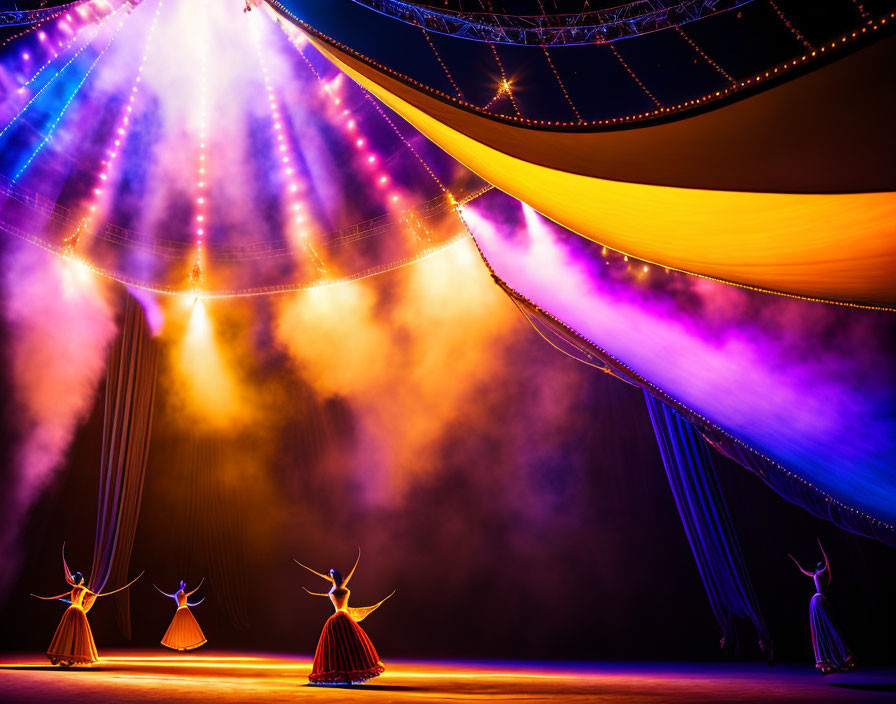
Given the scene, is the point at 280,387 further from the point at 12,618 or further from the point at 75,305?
the point at 12,618

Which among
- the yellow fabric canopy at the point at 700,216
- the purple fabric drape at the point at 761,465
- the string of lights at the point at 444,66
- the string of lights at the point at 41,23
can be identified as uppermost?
the string of lights at the point at 41,23

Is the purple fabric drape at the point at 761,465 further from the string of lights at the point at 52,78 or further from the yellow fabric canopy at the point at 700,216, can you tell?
the string of lights at the point at 52,78

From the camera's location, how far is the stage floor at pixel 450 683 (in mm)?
3746

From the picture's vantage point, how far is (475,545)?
25.0ft

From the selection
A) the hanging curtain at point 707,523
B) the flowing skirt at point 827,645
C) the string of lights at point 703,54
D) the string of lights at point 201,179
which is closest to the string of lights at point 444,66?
the string of lights at point 703,54

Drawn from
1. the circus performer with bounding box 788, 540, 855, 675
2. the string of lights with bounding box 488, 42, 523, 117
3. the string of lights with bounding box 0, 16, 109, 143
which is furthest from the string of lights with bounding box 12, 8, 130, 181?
the circus performer with bounding box 788, 540, 855, 675

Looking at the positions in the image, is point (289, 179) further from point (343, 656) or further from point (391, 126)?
point (343, 656)

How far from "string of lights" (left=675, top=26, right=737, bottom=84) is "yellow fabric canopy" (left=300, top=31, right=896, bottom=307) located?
2148 millimetres

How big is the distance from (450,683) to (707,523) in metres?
2.80

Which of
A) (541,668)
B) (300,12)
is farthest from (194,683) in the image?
(300,12)

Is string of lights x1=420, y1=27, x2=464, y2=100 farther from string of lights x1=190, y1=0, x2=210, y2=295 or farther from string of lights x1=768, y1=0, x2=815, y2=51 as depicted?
string of lights x1=768, y1=0, x2=815, y2=51

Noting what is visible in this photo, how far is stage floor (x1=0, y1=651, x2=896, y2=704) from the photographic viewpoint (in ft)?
12.3

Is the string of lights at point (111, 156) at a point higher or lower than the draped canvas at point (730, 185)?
higher

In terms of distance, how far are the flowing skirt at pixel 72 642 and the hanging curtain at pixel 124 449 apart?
5.65 ft
